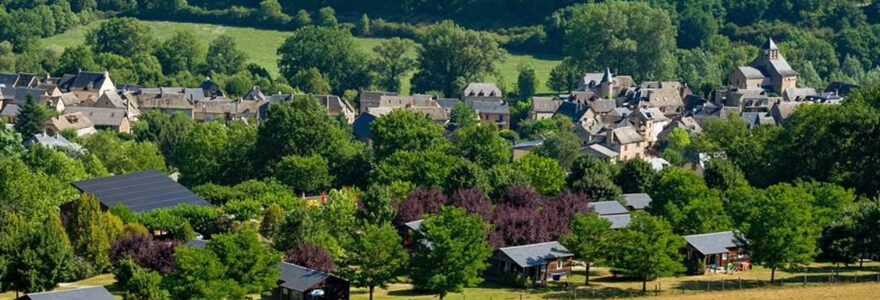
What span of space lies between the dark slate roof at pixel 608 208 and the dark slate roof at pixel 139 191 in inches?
742

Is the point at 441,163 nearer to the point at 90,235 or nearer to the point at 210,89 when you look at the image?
the point at 90,235

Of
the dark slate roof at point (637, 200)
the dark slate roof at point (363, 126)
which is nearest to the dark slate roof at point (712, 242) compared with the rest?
the dark slate roof at point (637, 200)

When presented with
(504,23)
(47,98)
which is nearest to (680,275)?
(47,98)

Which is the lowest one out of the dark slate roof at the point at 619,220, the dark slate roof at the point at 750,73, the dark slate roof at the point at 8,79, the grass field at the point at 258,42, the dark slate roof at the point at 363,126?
the dark slate roof at the point at 619,220

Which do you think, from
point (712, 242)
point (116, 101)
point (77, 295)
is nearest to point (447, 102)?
point (116, 101)

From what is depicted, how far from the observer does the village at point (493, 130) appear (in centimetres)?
6644

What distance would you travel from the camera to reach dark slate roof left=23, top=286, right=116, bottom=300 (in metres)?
56.0

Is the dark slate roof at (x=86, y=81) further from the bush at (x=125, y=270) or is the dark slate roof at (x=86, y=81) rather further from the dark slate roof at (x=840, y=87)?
the bush at (x=125, y=270)

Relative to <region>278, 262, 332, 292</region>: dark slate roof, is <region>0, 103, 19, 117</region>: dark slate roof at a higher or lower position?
higher

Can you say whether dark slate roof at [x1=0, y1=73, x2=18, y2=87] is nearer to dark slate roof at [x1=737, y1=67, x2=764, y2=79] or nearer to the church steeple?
dark slate roof at [x1=737, y1=67, x2=764, y2=79]

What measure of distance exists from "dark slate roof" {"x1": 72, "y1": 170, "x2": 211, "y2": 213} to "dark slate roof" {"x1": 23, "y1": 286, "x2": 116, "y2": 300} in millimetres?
17975

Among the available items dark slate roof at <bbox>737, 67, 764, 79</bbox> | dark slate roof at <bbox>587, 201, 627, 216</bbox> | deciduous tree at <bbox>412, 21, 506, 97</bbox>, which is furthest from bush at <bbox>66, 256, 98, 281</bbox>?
dark slate roof at <bbox>737, 67, 764, 79</bbox>

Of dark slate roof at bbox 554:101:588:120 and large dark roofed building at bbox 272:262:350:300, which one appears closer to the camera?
large dark roofed building at bbox 272:262:350:300

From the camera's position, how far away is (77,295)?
56.7m
